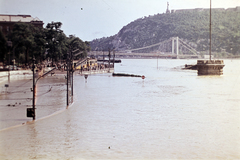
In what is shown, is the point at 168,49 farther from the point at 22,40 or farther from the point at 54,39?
the point at 22,40

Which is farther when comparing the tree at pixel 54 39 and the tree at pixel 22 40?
the tree at pixel 54 39

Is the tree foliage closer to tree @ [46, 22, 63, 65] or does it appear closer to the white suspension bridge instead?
tree @ [46, 22, 63, 65]

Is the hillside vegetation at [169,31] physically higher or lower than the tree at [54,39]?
higher

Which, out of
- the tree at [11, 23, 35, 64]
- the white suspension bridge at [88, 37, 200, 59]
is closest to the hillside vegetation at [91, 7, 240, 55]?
the white suspension bridge at [88, 37, 200, 59]

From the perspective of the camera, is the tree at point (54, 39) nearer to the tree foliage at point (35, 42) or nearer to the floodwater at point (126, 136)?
the tree foliage at point (35, 42)

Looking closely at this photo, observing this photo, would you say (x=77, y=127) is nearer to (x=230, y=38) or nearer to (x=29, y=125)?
(x=29, y=125)

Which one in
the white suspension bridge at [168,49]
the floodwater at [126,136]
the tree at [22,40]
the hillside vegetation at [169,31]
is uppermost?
the hillside vegetation at [169,31]

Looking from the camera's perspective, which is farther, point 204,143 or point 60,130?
point 60,130

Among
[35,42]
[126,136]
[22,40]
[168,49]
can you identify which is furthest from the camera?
[168,49]

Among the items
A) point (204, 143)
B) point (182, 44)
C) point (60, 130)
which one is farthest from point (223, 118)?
point (182, 44)

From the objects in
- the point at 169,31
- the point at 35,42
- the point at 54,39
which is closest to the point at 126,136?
the point at 35,42

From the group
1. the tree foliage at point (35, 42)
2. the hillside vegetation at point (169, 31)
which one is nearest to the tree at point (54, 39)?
the tree foliage at point (35, 42)
